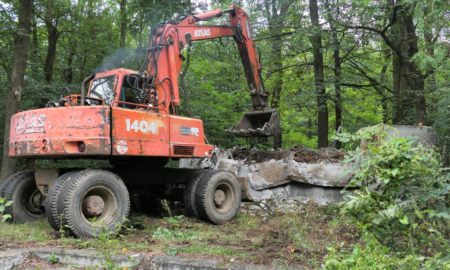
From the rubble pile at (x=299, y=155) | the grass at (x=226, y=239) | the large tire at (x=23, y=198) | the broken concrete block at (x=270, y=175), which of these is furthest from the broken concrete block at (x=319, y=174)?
the large tire at (x=23, y=198)

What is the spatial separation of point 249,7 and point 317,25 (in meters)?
3.54

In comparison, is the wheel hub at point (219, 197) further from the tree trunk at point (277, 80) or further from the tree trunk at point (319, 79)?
the tree trunk at point (277, 80)

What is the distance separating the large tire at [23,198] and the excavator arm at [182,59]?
2632 millimetres

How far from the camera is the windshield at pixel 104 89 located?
21.4ft

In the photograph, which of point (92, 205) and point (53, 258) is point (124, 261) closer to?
point (53, 258)

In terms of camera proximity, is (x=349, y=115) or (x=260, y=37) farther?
(x=349, y=115)

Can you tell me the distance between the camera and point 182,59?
7418 millimetres

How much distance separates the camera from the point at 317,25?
11.6 metres

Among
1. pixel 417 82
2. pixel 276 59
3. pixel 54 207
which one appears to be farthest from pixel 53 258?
pixel 276 59

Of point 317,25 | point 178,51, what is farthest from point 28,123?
point 317,25

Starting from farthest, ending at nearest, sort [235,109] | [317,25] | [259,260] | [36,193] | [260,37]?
[235,109] < [260,37] < [317,25] < [36,193] < [259,260]

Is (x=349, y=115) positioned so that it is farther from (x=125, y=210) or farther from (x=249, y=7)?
(x=125, y=210)

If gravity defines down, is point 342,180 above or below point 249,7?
below

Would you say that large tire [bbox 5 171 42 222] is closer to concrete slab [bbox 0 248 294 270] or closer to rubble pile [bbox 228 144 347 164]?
concrete slab [bbox 0 248 294 270]
